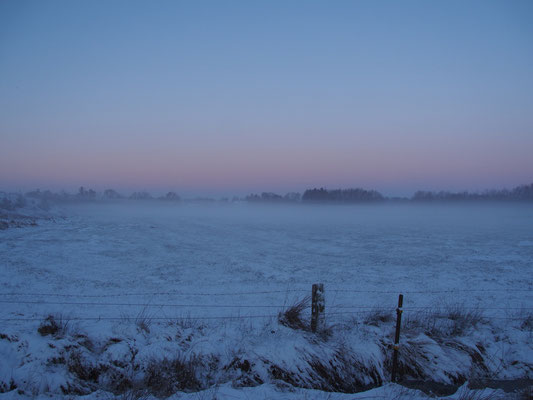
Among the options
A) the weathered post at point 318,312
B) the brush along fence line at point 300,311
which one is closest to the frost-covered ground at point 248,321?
the brush along fence line at point 300,311

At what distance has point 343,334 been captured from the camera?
244 inches

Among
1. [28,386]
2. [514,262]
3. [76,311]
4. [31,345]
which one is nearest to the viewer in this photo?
[28,386]

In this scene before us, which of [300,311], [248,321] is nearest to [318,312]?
[300,311]

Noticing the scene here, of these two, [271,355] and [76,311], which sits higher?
[271,355]

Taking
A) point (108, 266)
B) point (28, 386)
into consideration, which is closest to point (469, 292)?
point (28, 386)

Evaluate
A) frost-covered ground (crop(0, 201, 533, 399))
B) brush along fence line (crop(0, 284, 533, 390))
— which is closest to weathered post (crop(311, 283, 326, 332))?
brush along fence line (crop(0, 284, 533, 390))

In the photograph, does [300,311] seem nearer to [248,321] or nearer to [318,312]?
[248,321]

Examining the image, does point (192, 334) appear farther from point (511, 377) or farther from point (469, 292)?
point (469, 292)

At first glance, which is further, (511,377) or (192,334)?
(192,334)

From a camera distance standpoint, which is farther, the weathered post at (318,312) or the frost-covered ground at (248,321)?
the weathered post at (318,312)

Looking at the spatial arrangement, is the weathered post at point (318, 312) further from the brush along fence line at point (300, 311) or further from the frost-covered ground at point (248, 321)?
the frost-covered ground at point (248, 321)

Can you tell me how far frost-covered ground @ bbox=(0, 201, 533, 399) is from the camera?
185 inches

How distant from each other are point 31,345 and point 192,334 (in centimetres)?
250

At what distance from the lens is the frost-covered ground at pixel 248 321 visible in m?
4.71
